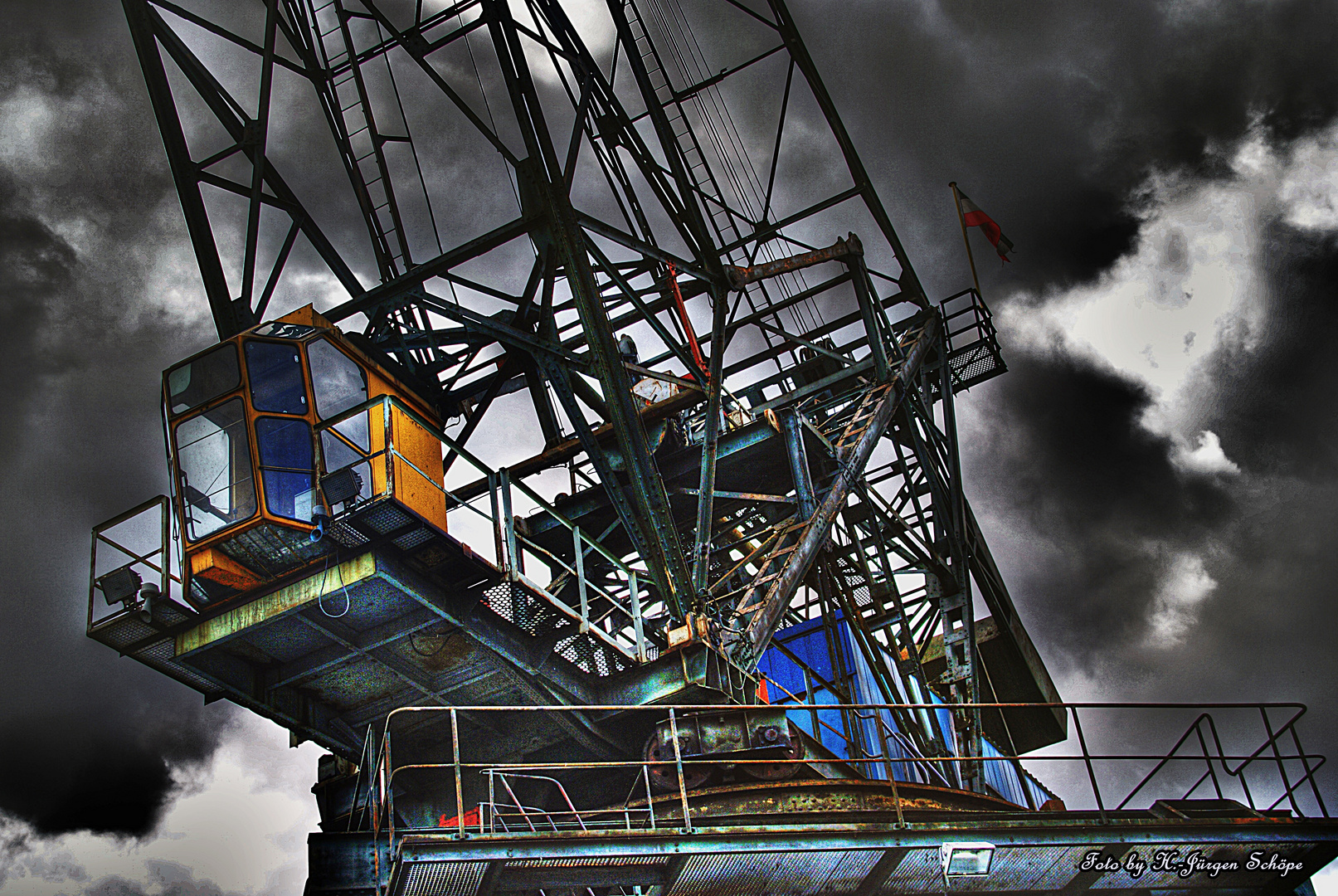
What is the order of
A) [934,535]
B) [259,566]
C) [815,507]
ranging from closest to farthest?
[259,566] < [815,507] < [934,535]

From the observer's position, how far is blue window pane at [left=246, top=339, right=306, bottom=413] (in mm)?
15852

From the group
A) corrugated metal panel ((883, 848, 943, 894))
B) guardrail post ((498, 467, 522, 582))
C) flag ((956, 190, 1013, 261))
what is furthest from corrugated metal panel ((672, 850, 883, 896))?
flag ((956, 190, 1013, 261))

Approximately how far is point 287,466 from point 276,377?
4.25 ft

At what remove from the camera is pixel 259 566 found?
15266 millimetres

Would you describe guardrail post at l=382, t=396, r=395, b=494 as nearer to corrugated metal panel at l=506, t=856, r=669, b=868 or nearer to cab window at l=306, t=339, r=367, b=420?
cab window at l=306, t=339, r=367, b=420

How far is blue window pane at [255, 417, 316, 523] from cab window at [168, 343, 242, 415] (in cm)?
81

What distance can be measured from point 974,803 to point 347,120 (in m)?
13.8

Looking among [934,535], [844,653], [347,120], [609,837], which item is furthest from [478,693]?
[934,535]

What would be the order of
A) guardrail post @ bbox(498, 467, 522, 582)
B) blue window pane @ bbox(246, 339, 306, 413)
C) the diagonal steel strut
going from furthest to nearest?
the diagonal steel strut → blue window pane @ bbox(246, 339, 306, 413) → guardrail post @ bbox(498, 467, 522, 582)

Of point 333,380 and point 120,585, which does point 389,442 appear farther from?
point 120,585

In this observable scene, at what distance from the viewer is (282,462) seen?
50.5 ft

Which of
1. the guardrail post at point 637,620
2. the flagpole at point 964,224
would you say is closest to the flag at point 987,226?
the flagpole at point 964,224

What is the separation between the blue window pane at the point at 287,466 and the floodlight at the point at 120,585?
70.6 inches

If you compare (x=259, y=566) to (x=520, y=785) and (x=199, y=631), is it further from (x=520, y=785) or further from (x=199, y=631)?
(x=520, y=785)
